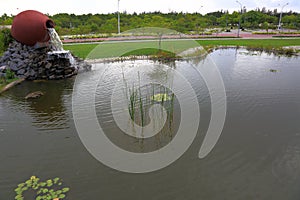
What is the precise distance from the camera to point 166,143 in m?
4.26

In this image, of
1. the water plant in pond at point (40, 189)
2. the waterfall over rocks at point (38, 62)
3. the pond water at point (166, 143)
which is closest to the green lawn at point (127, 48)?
the waterfall over rocks at point (38, 62)

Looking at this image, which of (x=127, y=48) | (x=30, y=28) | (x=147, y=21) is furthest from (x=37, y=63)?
(x=147, y=21)

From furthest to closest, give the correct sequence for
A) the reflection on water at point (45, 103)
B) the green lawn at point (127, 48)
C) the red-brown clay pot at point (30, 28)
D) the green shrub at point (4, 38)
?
the green lawn at point (127, 48) → the green shrub at point (4, 38) → the red-brown clay pot at point (30, 28) → the reflection on water at point (45, 103)

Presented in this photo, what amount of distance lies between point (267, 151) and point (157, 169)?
2.10 metres

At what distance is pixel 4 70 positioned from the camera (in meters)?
8.78

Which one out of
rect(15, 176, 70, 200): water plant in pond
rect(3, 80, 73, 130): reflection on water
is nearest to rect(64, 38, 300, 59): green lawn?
rect(3, 80, 73, 130): reflection on water

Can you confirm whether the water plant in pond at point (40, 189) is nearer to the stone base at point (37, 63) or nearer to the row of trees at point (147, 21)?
the stone base at point (37, 63)

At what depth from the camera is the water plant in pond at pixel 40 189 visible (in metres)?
2.96

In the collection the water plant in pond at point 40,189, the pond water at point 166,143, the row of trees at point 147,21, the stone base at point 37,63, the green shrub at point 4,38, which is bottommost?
the water plant in pond at point 40,189

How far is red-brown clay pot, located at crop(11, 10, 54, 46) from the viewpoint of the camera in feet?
28.3

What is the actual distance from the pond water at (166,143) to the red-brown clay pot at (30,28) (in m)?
2.68

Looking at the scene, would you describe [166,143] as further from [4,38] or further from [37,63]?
[4,38]

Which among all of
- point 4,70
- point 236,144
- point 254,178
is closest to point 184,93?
point 236,144

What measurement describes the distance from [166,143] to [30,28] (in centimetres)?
775
